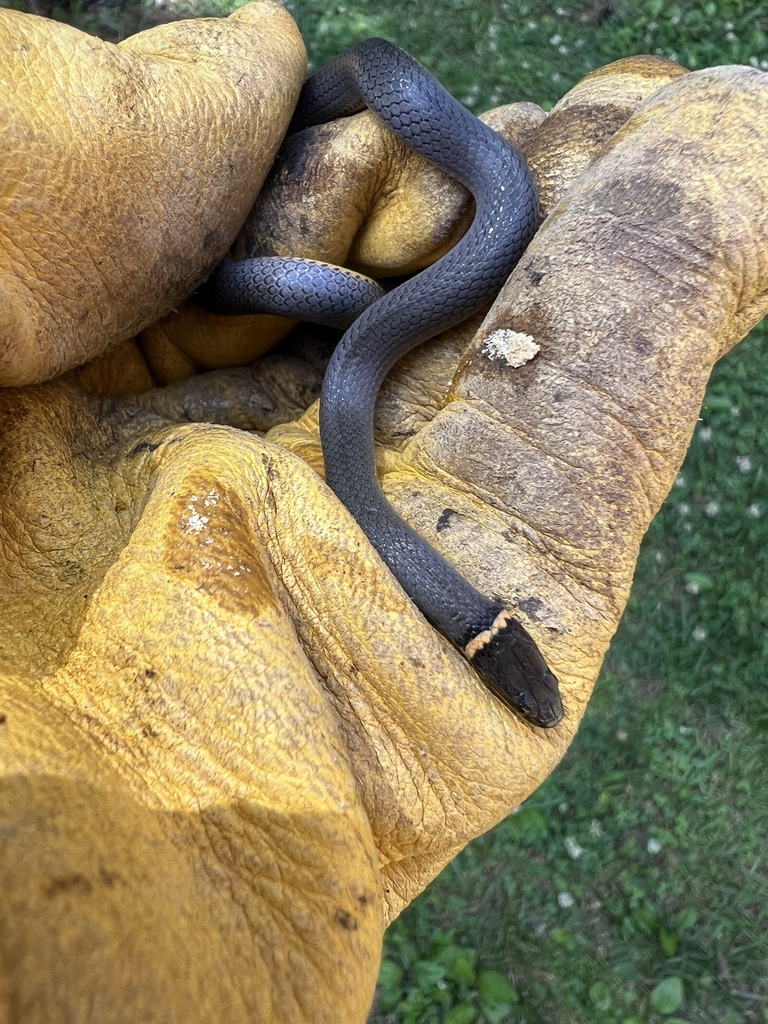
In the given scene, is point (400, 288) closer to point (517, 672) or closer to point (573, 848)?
point (517, 672)

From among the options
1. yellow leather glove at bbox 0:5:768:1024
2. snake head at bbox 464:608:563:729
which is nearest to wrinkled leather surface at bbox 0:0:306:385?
yellow leather glove at bbox 0:5:768:1024

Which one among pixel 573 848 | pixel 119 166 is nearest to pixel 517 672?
pixel 119 166

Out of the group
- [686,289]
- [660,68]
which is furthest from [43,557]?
[660,68]

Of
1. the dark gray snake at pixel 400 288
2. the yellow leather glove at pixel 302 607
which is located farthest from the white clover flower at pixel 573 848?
the dark gray snake at pixel 400 288

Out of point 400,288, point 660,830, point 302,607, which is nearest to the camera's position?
point 302,607

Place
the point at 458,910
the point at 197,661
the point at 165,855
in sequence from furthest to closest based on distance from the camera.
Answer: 1. the point at 458,910
2. the point at 197,661
3. the point at 165,855

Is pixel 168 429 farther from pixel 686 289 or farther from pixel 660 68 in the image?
pixel 660 68
